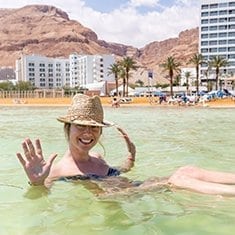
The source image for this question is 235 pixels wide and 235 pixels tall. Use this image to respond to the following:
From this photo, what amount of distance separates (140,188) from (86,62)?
150162 millimetres

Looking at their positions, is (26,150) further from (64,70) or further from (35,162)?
(64,70)

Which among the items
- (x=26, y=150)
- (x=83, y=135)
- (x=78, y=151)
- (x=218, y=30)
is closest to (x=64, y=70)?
(x=218, y=30)

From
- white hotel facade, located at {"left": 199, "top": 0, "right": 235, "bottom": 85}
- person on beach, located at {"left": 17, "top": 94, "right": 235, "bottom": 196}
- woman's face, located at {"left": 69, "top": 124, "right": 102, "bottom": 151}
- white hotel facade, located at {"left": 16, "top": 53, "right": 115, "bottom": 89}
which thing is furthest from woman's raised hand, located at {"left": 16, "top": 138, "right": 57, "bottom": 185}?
white hotel facade, located at {"left": 16, "top": 53, "right": 115, "bottom": 89}

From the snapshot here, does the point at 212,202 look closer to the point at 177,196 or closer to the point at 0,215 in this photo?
the point at 177,196

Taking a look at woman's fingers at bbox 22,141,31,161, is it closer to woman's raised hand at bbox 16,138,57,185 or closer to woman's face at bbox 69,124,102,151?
woman's raised hand at bbox 16,138,57,185

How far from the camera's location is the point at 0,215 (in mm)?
4328

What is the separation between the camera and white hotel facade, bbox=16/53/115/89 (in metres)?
153

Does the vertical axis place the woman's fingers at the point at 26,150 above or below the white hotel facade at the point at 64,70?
below

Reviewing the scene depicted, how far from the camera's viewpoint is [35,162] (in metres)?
4.38

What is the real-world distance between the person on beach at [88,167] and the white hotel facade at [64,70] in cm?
14481

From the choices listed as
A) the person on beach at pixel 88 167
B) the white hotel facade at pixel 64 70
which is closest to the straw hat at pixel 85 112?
the person on beach at pixel 88 167

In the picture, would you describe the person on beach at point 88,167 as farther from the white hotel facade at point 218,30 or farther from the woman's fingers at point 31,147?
the white hotel facade at point 218,30

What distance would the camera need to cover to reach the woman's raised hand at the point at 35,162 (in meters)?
4.25

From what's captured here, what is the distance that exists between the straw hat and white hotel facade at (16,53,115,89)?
145m
